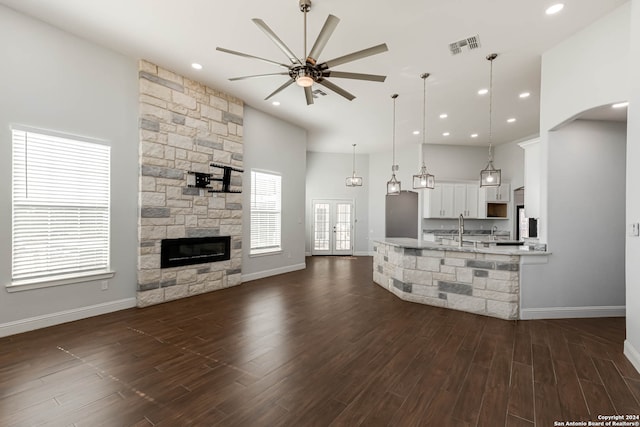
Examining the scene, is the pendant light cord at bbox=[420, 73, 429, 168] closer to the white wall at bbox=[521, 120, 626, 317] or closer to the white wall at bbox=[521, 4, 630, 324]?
the white wall at bbox=[521, 4, 630, 324]

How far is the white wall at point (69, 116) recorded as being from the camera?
10.3 feet

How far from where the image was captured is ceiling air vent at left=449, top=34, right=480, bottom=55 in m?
3.51

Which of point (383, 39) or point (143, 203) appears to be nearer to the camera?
point (383, 39)

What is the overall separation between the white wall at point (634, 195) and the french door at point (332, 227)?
7.56m

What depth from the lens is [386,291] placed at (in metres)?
5.14

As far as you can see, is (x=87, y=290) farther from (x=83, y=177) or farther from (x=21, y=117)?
(x=21, y=117)

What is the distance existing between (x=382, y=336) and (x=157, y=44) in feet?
15.1

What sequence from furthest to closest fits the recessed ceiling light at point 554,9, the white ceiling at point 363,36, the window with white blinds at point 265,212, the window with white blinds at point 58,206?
the window with white blinds at point 265,212 → the window with white blinds at point 58,206 → the white ceiling at point 363,36 → the recessed ceiling light at point 554,9

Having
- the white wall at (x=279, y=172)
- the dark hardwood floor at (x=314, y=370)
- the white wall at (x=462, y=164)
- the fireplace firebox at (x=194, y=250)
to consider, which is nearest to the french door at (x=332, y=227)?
the white wall at (x=279, y=172)

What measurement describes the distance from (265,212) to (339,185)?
4.11 meters

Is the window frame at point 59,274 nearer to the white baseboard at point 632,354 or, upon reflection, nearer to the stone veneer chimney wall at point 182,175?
the stone veneer chimney wall at point 182,175

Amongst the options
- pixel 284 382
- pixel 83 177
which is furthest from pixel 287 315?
pixel 83 177

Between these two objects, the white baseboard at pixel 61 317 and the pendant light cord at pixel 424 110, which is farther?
the pendant light cord at pixel 424 110

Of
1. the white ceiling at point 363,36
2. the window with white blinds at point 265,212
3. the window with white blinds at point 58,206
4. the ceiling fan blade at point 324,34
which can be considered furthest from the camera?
the window with white blinds at point 265,212
